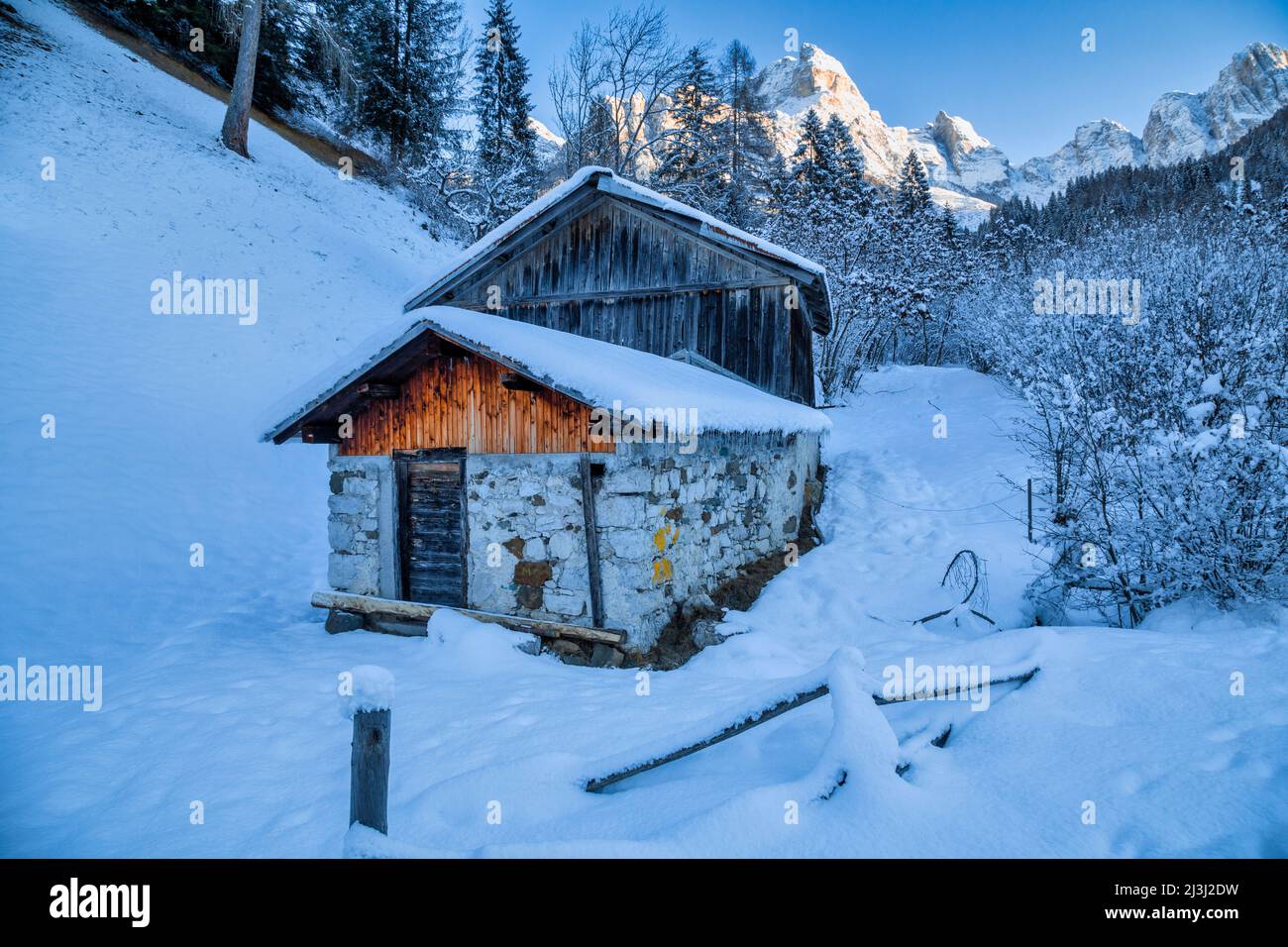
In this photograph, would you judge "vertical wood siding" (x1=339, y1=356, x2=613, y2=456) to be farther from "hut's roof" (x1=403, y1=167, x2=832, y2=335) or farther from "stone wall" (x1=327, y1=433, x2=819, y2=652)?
"hut's roof" (x1=403, y1=167, x2=832, y2=335)

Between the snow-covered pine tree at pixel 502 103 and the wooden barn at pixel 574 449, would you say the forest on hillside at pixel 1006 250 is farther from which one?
the wooden barn at pixel 574 449

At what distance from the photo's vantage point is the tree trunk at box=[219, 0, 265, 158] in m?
18.8

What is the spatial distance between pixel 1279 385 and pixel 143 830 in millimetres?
8857

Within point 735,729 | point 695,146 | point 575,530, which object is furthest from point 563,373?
point 695,146

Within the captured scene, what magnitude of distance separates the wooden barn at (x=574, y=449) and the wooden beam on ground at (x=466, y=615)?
0.07 feet

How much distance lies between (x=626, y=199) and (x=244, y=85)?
54.0 feet

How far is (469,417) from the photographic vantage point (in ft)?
23.6

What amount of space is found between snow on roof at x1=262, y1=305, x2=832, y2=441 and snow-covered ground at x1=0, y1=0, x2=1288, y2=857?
2531 millimetres

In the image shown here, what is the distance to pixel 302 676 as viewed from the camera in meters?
5.75

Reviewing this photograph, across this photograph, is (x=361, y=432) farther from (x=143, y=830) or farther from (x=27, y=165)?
(x=27, y=165)
